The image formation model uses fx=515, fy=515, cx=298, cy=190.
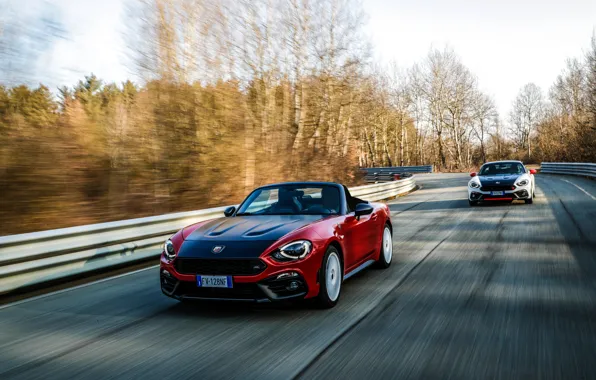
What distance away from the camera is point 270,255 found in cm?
481

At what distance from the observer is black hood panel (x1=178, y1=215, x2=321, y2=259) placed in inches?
191

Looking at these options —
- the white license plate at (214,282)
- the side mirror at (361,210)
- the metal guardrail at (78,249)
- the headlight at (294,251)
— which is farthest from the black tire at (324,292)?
the metal guardrail at (78,249)

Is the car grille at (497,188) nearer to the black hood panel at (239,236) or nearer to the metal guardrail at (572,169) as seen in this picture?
the black hood panel at (239,236)

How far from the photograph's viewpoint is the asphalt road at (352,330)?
3607 millimetres

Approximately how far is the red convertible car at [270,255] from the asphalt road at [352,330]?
0.28m

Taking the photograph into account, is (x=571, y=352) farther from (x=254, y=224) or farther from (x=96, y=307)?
(x=96, y=307)

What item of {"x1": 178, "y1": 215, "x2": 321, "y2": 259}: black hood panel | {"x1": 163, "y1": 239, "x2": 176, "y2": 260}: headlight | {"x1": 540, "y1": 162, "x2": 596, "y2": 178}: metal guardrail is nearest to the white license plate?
{"x1": 178, "y1": 215, "x2": 321, "y2": 259}: black hood panel

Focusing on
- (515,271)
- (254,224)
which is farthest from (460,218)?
(254,224)

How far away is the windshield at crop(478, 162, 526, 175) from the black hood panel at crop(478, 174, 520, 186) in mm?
317

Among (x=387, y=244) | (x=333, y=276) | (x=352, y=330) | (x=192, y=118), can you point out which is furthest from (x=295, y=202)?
(x=192, y=118)

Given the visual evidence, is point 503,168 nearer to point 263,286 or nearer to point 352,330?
point 352,330

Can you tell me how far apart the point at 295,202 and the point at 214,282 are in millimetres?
1896

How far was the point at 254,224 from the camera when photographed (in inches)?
221

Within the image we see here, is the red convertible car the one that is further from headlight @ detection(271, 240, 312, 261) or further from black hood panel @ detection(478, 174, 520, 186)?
black hood panel @ detection(478, 174, 520, 186)
